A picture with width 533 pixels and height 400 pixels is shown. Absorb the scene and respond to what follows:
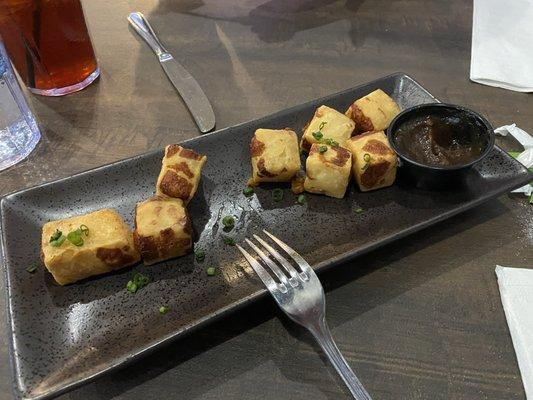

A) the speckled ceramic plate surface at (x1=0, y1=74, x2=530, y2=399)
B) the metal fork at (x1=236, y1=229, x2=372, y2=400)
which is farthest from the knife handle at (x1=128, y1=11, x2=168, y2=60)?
the metal fork at (x1=236, y1=229, x2=372, y2=400)

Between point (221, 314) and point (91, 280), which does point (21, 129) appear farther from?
point (221, 314)

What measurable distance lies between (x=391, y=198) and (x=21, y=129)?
161 centimetres

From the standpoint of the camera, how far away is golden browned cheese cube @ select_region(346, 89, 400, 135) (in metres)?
1.87

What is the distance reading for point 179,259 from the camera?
1559 mm

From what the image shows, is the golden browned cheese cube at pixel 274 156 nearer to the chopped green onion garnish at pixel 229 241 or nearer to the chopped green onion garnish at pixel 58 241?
the chopped green onion garnish at pixel 229 241

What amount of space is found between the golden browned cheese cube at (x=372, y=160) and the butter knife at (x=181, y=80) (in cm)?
74

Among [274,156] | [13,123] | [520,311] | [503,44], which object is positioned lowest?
[520,311]

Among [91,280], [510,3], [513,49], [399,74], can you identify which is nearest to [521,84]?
[513,49]

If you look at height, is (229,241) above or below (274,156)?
below

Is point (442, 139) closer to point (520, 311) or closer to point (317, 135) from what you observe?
point (317, 135)

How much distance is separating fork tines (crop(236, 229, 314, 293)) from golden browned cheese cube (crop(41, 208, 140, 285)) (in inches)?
15.3

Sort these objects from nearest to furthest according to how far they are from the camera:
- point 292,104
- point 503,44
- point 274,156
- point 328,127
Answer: point 274,156 < point 328,127 < point 292,104 < point 503,44

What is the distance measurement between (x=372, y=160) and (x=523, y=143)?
806 mm

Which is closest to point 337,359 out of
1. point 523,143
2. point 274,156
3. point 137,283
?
point 137,283
